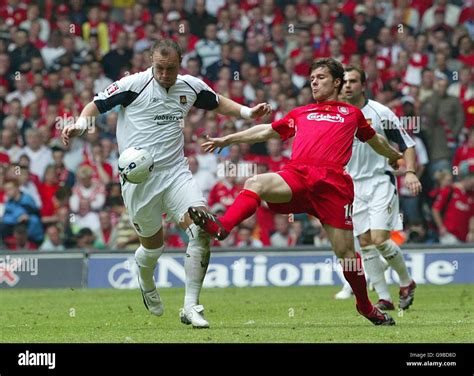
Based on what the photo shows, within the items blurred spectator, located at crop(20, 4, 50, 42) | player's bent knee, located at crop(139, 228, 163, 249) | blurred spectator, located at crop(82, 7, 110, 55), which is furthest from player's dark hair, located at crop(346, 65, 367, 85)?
blurred spectator, located at crop(20, 4, 50, 42)

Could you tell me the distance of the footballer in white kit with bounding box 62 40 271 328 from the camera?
11.4 m

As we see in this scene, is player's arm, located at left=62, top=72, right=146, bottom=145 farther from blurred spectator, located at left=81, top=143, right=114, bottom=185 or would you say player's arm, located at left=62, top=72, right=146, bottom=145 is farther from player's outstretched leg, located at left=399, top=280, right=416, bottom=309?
blurred spectator, located at left=81, top=143, right=114, bottom=185

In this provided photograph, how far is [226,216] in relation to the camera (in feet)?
34.1

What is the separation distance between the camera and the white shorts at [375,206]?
1436cm

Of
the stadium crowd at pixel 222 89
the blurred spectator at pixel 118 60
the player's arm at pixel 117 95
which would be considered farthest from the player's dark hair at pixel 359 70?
the blurred spectator at pixel 118 60

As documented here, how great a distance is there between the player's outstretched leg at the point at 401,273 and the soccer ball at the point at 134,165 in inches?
147

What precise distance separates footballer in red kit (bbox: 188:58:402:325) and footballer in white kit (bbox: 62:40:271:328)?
44cm

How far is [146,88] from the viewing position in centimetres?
1176

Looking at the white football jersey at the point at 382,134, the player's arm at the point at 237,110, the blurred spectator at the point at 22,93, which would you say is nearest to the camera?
the player's arm at the point at 237,110

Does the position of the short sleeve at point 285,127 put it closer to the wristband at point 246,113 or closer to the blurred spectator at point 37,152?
the wristband at point 246,113

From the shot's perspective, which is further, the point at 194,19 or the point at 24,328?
the point at 194,19
